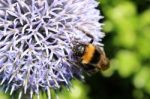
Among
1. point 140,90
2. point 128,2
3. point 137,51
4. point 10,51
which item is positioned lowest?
point 140,90

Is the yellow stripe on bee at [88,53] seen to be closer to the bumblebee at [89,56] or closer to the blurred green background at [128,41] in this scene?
the bumblebee at [89,56]

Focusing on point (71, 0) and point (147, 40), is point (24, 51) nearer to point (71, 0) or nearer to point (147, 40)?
point (71, 0)

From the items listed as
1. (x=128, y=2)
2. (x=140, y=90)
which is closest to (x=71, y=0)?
(x=128, y=2)

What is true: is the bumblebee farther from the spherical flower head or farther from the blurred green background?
the blurred green background

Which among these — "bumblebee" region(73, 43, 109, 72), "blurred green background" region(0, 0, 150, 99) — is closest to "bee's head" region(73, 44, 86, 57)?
"bumblebee" region(73, 43, 109, 72)

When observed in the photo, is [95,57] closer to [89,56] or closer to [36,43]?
[89,56]

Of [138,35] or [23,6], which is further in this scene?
[138,35]

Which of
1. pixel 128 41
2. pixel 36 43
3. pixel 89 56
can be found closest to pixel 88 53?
pixel 89 56
